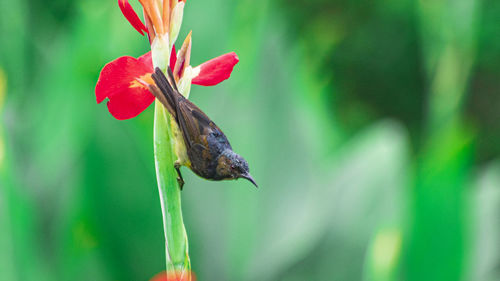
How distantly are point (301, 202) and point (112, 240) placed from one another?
1.09ft

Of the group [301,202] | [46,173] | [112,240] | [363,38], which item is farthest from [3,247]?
[363,38]

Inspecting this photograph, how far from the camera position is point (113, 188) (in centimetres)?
68

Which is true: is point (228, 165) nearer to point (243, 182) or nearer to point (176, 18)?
point (176, 18)

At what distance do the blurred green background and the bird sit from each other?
0.34 metres

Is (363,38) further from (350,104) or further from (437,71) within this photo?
(437,71)

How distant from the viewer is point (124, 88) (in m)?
0.14

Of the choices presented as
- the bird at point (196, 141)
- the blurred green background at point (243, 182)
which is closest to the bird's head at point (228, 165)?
the bird at point (196, 141)

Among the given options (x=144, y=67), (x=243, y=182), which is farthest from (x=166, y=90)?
(x=243, y=182)

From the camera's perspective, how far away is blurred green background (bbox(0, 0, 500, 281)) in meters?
0.66

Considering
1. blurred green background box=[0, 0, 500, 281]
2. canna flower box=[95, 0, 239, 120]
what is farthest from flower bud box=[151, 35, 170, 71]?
blurred green background box=[0, 0, 500, 281]

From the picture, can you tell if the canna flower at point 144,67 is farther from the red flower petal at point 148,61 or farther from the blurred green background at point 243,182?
the blurred green background at point 243,182

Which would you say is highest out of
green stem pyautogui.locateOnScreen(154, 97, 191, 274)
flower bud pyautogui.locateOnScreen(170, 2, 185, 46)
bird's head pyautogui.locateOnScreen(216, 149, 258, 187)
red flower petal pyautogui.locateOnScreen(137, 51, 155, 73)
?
flower bud pyautogui.locateOnScreen(170, 2, 185, 46)

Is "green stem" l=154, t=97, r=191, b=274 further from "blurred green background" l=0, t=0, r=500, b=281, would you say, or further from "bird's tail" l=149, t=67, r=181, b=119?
"blurred green background" l=0, t=0, r=500, b=281

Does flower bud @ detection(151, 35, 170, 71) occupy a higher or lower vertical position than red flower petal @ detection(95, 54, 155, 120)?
higher
